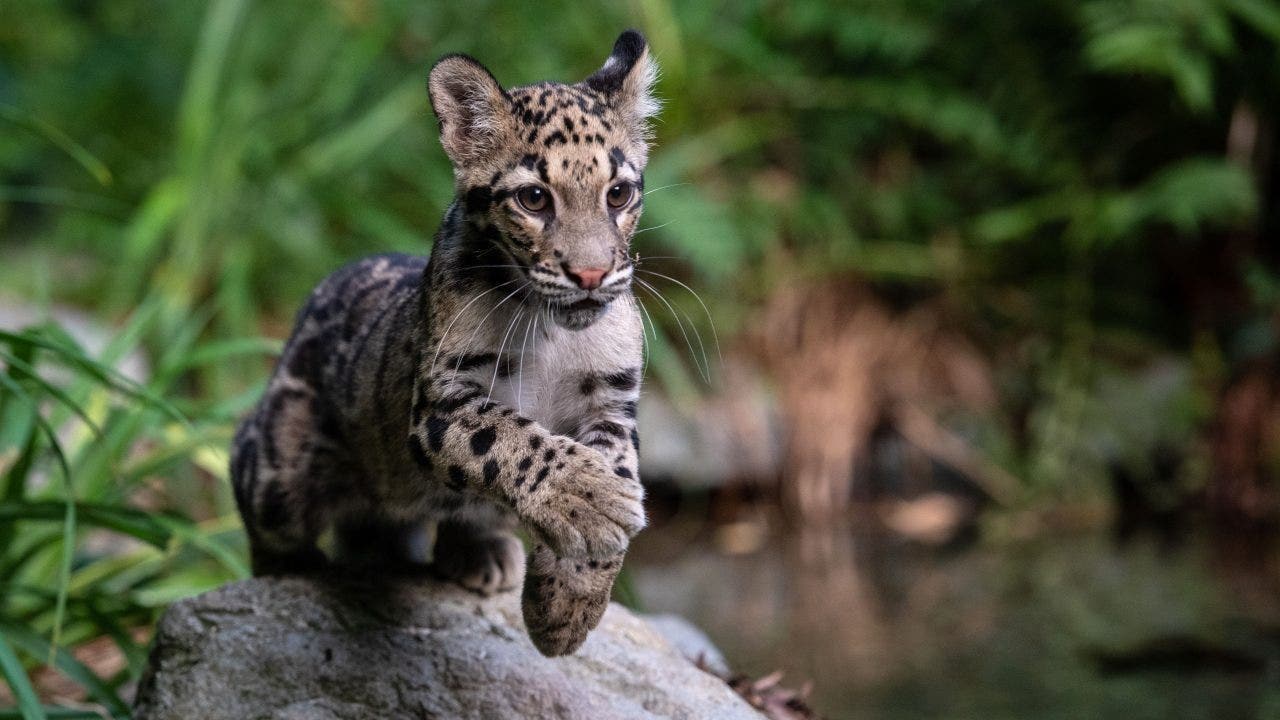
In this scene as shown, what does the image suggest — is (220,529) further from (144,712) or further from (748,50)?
(748,50)

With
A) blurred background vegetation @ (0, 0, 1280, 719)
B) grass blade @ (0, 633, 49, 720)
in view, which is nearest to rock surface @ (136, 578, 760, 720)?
grass blade @ (0, 633, 49, 720)

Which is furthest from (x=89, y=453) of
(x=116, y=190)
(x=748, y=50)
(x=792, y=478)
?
(x=748, y=50)

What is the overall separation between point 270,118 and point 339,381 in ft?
18.8

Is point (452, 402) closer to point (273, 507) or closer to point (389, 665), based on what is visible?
point (389, 665)

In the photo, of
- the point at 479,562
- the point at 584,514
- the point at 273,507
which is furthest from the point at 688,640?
the point at 584,514

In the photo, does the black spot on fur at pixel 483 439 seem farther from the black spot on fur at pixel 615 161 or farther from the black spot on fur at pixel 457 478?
the black spot on fur at pixel 615 161

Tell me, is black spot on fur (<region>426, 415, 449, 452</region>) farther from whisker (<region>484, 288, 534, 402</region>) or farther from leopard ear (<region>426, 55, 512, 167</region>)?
leopard ear (<region>426, 55, 512, 167</region>)

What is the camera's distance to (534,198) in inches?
149

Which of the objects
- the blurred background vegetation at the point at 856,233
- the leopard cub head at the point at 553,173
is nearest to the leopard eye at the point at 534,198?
the leopard cub head at the point at 553,173

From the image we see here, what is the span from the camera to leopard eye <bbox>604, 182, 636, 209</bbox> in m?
3.83

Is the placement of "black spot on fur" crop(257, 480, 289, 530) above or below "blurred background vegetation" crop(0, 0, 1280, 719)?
below

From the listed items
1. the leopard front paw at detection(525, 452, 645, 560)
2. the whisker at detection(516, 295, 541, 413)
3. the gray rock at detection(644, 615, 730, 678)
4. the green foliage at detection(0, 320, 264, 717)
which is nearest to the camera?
the leopard front paw at detection(525, 452, 645, 560)

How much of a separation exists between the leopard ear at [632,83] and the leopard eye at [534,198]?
0.45 m

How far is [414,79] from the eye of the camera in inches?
406
